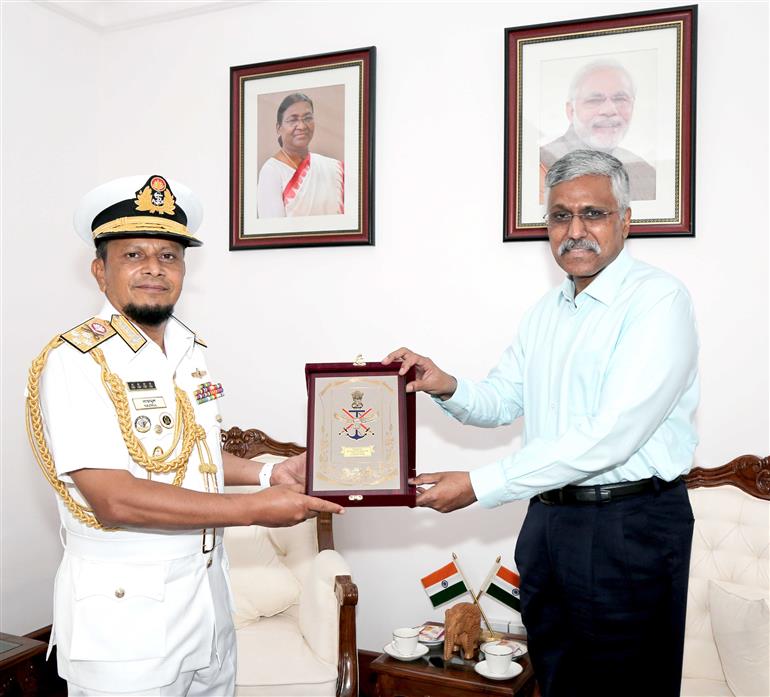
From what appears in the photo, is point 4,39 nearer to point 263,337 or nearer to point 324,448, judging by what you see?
point 263,337

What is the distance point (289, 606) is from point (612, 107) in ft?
7.41

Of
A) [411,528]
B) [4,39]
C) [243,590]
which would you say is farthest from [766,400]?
[4,39]

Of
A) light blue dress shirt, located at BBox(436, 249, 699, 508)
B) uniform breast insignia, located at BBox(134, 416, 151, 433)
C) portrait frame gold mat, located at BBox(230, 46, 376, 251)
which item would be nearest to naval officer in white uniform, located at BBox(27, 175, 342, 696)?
uniform breast insignia, located at BBox(134, 416, 151, 433)

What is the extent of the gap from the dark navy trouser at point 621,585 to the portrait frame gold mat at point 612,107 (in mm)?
1282

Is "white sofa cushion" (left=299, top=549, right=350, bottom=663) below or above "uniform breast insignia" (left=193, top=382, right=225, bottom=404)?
below

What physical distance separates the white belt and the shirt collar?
1.21 meters

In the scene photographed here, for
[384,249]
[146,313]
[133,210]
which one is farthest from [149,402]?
[384,249]

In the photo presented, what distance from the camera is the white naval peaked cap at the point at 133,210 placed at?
6.12ft

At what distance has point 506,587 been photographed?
310 centimetres

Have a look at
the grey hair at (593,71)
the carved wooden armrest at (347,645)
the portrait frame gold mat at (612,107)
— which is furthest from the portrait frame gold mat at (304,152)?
the carved wooden armrest at (347,645)

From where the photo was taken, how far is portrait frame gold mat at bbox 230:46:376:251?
338 cm

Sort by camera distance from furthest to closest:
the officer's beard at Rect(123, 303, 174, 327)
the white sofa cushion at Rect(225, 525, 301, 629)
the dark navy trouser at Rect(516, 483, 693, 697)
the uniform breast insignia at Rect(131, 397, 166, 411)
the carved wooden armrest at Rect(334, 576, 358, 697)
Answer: the white sofa cushion at Rect(225, 525, 301, 629), the carved wooden armrest at Rect(334, 576, 358, 697), the dark navy trouser at Rect(516, 483, 693, 697), the officer's beard at Rect(123, 303, 174, 327), the uniform breast insignia at Rect(131, 397, 166, 411)

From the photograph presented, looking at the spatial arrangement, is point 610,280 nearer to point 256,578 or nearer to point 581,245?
point 581,245

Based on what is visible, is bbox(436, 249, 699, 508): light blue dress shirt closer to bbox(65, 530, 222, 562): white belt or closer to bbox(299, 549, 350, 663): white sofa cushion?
bbox(65, 530, 222, 562): white belt
